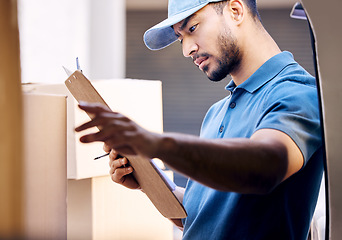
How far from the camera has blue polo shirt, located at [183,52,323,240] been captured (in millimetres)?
836

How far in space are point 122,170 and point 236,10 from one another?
0.57 metres

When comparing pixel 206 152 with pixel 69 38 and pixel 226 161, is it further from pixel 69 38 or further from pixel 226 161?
pixel 69 38

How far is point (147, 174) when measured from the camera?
1.00 metres

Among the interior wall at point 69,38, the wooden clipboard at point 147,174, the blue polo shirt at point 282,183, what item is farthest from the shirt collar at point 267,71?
the interior wall at point 69,38

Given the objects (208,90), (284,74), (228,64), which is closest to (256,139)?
(284,74)

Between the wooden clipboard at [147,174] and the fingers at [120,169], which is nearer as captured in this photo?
the wooden clipboard at [147,174]

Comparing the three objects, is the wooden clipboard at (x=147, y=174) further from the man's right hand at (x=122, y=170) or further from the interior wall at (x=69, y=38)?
the interior wall at (x=69, y=38)

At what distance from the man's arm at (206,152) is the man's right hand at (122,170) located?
48 centimetres

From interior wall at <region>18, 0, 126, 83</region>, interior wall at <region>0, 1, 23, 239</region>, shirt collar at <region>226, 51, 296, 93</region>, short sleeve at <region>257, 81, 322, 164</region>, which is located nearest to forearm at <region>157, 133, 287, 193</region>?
short sleeve at <region>257, 81, 322, 164</region>

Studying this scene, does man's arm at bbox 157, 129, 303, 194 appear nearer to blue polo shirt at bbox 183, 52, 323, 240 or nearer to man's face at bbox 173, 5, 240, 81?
blue polo shirt at bbox 183, 52, 323, 240

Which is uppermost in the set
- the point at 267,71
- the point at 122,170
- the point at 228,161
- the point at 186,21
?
the point at 186,21

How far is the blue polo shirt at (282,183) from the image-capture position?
84cm

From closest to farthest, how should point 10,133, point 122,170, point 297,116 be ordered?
point 10,133
point 297,116
point 122,170

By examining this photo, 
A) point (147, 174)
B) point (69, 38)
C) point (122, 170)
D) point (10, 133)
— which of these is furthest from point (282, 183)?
point (69, 38)
